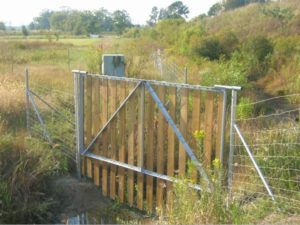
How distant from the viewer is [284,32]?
2406cm

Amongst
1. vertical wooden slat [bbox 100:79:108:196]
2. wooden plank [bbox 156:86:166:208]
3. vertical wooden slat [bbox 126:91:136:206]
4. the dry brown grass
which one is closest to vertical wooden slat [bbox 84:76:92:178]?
vertical wooden slat [bbox 100:79:108:196]

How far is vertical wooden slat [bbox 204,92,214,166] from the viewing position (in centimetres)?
549

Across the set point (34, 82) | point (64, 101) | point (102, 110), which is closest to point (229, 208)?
point (102, 110)

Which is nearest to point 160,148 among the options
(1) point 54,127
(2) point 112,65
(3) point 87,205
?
(3) point 87,205

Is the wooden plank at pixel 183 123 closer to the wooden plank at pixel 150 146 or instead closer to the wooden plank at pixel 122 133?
the wooden plank at pixel 150 146

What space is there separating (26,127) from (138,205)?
11.7 ft

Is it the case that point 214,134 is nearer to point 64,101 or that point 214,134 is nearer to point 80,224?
point 80,224

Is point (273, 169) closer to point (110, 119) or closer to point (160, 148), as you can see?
point (160, 148)

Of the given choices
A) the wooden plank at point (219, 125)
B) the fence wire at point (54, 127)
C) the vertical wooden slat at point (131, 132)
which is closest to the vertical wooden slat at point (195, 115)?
the wooden plank at point (219, 125)

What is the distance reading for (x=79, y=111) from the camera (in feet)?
24.2

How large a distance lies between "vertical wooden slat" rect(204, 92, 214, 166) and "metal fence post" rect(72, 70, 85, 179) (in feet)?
8.27

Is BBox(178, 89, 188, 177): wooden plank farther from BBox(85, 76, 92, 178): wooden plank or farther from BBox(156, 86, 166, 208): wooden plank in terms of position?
BBox(85, 76, 92, 178): wooden plank

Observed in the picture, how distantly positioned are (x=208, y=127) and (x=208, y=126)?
13mm

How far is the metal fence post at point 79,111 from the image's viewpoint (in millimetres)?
7285
